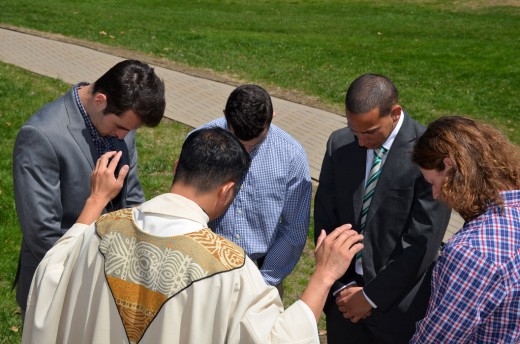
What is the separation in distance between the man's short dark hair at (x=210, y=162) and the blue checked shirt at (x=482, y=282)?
1.04m

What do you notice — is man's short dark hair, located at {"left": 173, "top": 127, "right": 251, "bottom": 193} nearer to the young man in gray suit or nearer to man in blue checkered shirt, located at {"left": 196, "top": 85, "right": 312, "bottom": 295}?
the young man in gray suit

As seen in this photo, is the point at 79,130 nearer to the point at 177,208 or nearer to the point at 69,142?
the point at 69,142

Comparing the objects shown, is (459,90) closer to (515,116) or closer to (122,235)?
(515,116)

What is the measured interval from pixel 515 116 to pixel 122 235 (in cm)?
980

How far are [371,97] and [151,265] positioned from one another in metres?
1.99

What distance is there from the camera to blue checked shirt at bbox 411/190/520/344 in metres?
3.00

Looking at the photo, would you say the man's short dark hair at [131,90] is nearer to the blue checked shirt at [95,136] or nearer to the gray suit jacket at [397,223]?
the blue checked shirt at [95,136]

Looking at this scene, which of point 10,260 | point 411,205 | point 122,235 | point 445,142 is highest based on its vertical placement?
point 445,142

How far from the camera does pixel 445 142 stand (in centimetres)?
345

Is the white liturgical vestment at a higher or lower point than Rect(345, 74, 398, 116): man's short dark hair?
lower

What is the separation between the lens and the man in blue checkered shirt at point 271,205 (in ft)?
15.5

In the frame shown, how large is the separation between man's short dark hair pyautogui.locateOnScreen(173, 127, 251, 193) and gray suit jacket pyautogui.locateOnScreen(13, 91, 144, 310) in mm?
1147

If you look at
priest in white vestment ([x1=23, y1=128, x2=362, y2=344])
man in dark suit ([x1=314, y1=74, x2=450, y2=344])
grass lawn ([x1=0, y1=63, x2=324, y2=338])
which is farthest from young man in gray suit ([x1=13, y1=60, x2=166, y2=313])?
grass lawn ([x1=0, y1=63, x2=324, y2=338])

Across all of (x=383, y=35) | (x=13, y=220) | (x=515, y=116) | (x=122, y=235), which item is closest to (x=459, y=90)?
(x=515, y=116)
